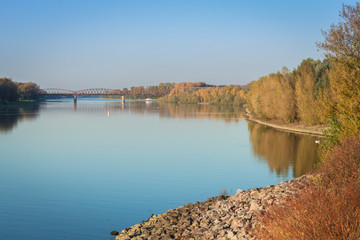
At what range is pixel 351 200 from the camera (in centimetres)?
785

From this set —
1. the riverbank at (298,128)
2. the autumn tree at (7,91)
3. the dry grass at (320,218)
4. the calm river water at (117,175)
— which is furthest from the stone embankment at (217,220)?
the autumn tree at (7,91)

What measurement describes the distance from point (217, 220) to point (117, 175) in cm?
1290

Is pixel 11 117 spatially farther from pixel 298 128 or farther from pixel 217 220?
pixel 217 220

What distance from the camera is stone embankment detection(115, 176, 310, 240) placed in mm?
10398

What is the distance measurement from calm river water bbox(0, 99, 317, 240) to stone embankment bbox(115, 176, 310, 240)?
1807 mm

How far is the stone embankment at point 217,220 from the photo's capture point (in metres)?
10.4

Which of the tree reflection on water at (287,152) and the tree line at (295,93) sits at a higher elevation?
the tree line at (295,93)

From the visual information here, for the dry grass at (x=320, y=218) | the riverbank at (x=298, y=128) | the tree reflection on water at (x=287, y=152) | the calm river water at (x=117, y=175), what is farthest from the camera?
the riverbank at (x=298, y=128)

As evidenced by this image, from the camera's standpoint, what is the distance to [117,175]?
23391 mm

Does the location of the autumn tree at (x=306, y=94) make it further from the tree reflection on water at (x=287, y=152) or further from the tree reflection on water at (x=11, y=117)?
the tree reflection on water at (x=11, y=117)

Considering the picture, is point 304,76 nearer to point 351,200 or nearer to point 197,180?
point 197,180

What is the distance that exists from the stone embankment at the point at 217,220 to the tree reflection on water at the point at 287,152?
35.0 ft

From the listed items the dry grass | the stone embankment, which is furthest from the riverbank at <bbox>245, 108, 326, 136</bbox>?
the dry grass

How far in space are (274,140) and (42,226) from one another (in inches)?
1215
